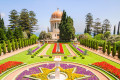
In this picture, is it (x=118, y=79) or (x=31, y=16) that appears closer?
(x=118, y=79)

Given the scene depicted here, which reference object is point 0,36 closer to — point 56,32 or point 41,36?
point 41,36

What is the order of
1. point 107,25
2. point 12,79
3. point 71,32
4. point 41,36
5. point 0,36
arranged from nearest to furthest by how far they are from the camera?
point 12,79 → point 0,36 → point 71,32 → point 41,36 → point 107,25

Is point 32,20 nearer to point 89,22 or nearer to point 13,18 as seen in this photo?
point 13,18

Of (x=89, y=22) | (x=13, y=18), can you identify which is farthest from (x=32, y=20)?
(x=89, y=22)

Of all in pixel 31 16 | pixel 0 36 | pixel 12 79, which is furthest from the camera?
pixel 31 16

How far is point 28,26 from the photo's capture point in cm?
5328

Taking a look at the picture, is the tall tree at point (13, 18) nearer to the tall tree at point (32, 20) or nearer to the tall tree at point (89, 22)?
the tall tree at point (32, 20)

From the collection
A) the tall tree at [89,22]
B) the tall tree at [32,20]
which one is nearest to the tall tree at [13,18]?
the tall tree at [32,20]

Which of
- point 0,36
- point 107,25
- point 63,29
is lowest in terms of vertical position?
point 0,36

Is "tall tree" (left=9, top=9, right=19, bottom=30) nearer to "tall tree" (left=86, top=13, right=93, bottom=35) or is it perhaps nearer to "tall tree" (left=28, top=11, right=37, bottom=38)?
"tall tree" (left=28, top=11, right=37, bottom=38)

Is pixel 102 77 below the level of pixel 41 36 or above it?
below

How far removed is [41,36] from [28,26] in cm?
1221

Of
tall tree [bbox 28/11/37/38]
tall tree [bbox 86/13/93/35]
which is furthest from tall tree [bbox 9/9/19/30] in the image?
tall tree [bbox 86/13/93/35]

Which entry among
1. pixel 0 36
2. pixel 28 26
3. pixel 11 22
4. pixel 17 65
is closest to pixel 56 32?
pixel 28 26
